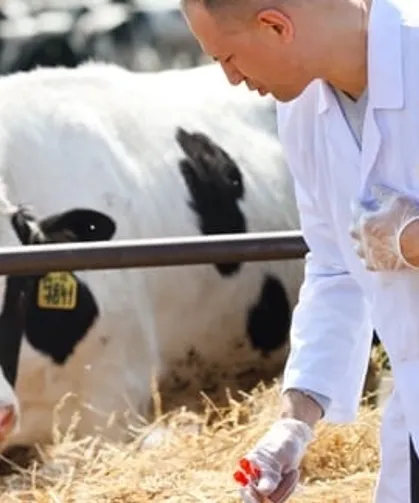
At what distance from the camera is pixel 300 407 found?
94.7 inches

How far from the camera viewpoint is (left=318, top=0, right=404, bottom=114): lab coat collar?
2.09 meters

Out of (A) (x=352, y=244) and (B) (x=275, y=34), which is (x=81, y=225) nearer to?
(A) (x=352, y=244)

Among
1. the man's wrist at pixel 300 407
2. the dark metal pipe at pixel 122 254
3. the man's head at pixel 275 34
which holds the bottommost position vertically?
the man's wrist at pixel 300 407

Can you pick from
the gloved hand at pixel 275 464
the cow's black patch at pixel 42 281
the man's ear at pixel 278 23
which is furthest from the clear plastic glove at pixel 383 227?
the cow's black patch at pixel 42 281

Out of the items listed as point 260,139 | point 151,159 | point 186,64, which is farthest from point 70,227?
point 186,64

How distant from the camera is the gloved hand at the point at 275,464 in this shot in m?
2.26

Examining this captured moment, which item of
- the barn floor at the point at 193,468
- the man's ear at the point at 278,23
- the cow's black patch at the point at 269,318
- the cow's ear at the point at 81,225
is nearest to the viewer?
the man's ear at the point at 278,23

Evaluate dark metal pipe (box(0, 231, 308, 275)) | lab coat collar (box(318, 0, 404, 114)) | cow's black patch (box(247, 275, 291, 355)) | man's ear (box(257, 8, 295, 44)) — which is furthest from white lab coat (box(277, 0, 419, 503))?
cow's black patch (box(247, 275, 291, 355))

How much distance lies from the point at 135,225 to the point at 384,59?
3.46 m

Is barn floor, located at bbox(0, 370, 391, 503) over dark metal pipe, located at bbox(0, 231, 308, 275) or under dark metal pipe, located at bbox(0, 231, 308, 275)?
under

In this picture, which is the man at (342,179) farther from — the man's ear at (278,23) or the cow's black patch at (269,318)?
the cow's black patch at (269,318)

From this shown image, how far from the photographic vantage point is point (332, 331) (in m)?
2.42

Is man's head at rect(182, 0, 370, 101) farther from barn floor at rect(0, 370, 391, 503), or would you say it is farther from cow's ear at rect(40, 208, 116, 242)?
cow's ear at rect(40, 208, 116, 242)

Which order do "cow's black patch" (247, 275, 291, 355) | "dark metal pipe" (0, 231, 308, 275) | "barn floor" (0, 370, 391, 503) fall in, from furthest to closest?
1. "cow's black patch" (247, 275, 291, 355)
2. "barn floor" (0, 370, 391, 503)
3. "dark metal pipe" (0, 231, 308, 275)
